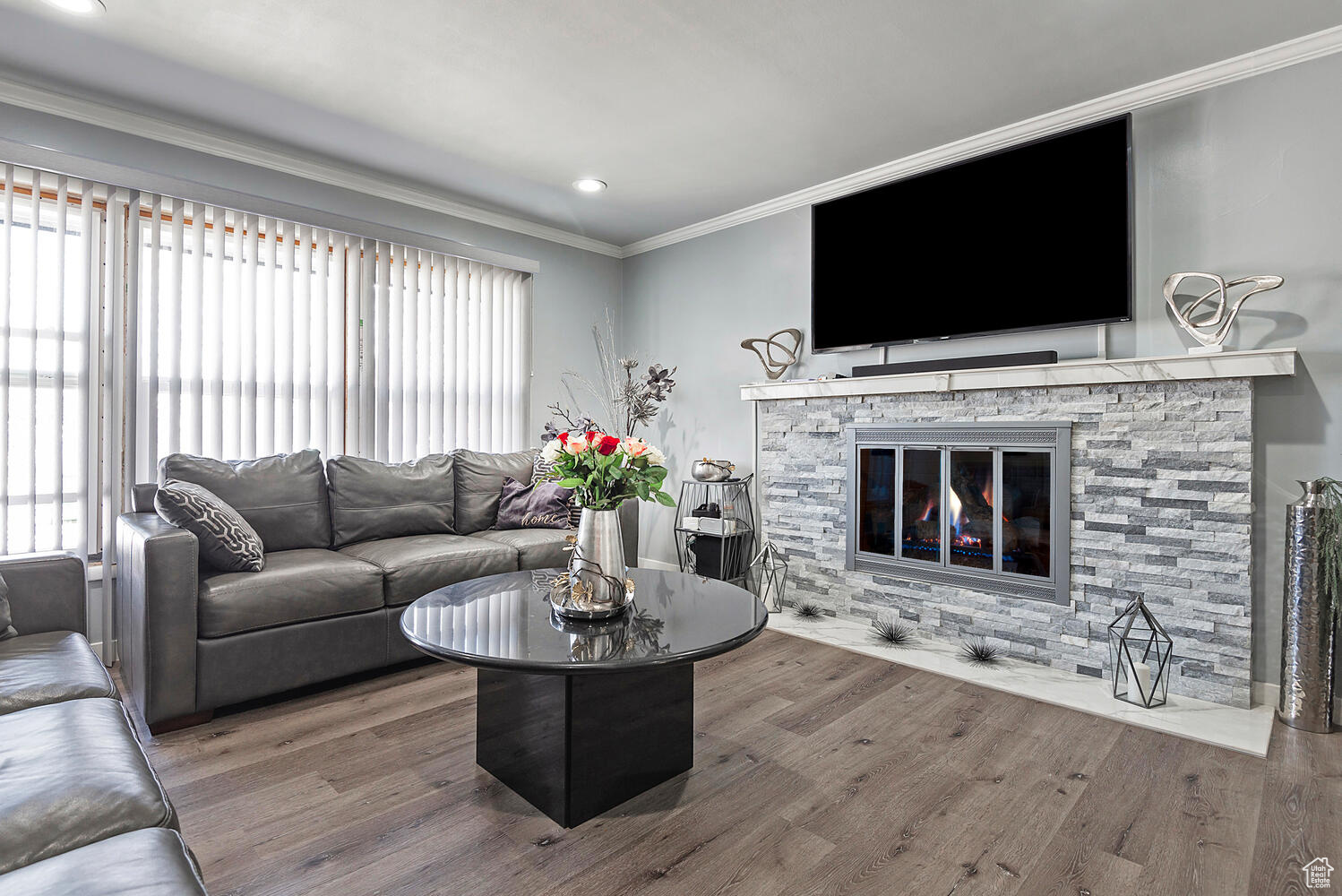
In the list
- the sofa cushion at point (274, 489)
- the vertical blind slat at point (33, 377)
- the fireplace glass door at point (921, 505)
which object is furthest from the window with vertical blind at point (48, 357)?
the fireplace glass door at point (921, 505)

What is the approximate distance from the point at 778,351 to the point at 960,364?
1.21 meters

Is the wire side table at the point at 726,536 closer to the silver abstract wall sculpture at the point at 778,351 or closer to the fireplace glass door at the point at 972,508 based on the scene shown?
the silver abstract wall sculpture at the point at 778,351

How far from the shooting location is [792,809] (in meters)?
1.86

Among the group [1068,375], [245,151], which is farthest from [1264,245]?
[245,151]

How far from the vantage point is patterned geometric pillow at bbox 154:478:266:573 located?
251 cm

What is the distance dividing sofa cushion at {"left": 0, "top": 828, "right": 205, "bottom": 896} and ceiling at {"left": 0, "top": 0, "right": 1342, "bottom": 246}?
2.48 metres

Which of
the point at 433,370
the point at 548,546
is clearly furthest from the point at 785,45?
the point at 433,370

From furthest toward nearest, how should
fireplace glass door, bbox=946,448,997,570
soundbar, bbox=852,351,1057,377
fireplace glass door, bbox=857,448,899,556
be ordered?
fireplace glass door, bbox=857,448,899,556
fireplace glass door, bbox=946,448,997,570
soundbar, bbox=852,351,1057,377

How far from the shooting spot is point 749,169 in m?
3.74

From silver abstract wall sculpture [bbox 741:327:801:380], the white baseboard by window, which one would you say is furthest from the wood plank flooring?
the white baseboard by window

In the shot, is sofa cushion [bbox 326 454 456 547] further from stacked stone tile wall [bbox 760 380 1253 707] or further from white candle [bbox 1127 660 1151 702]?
white candle [bbox 1127 660 1151 702]

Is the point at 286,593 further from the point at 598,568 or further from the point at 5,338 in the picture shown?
the point at 5,338

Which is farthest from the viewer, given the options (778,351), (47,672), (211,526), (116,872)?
(778,351)

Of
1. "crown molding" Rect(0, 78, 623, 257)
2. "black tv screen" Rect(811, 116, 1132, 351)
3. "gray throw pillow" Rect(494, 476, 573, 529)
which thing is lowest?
"gray throw pillow" Rect(494, 476, 573, 529)
